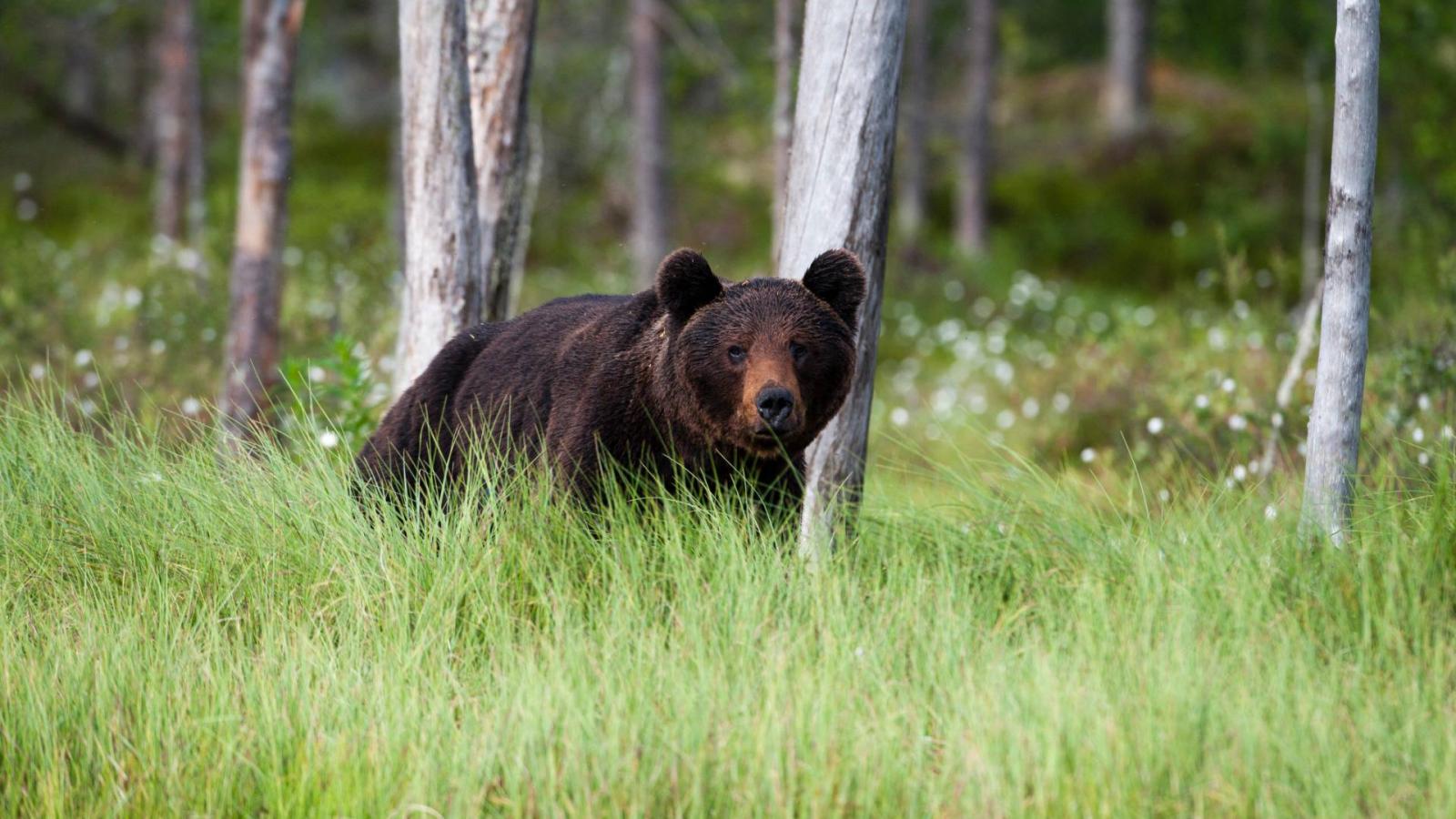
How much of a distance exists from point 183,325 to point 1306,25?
57.4ft

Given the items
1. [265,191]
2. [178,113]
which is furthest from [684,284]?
[178,113]

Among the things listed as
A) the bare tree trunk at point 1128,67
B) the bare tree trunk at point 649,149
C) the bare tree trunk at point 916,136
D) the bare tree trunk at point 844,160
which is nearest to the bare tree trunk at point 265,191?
the bare tree trunk at point 844,160

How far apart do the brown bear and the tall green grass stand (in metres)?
0.23

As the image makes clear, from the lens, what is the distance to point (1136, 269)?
65.7 ft

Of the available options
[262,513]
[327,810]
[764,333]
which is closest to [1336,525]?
[764,333]

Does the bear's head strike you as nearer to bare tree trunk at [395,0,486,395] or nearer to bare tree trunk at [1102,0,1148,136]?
bare tree trunk at [395,0,486,395]

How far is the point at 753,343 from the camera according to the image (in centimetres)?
473

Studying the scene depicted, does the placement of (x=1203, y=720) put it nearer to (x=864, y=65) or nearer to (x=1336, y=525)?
(x=1336, y=525)

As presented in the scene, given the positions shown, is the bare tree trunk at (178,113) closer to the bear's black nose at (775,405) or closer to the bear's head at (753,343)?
the bear's head at (753,343)

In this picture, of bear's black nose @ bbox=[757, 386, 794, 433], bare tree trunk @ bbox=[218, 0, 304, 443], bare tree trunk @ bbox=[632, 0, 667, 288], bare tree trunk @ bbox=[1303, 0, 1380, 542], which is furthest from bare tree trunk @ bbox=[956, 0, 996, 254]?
bear's black nose @ bbox=[757, 386, 794, 433]

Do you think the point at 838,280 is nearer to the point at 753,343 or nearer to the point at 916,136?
the point at 753,343

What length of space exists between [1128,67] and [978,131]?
426 cm

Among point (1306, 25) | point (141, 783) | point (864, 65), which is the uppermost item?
point (1306, 25)

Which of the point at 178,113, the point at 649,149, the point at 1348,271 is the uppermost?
the point at 178,113
